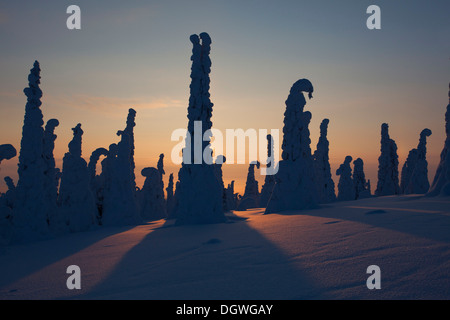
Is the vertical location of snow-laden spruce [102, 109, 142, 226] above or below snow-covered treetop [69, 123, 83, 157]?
below

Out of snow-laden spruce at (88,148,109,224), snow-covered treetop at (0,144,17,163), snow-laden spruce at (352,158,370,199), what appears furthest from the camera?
snow-laden spruce at (352,158,370,199)

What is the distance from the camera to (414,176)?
29688 millimetres

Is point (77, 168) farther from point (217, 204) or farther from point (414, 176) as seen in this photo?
point (414, 176)

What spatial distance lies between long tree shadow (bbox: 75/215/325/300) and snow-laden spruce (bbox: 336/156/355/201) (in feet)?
117

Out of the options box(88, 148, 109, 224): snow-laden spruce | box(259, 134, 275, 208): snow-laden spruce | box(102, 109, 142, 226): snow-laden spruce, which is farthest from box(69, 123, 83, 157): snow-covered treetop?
box(259, 134, 275, 208): snow-laden spruce

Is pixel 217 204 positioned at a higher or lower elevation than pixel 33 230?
higher

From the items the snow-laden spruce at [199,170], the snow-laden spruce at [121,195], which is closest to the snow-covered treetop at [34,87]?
the snow-laden spruce at [121,195]

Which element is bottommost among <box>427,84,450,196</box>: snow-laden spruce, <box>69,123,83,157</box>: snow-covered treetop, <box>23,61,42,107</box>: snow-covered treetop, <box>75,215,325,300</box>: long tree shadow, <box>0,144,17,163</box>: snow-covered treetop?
<box>75,215,325,300</box>: long tree shadow

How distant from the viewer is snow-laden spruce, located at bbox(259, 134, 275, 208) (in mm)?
38531

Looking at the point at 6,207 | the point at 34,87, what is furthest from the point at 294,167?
the point at 6,207

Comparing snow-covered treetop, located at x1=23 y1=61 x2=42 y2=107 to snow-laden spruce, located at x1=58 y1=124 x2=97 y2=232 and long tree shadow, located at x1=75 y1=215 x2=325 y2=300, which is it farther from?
long tree shadow, located at x1=75 y1=215 x2=325 y2=300

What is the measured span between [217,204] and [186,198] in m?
1.49
